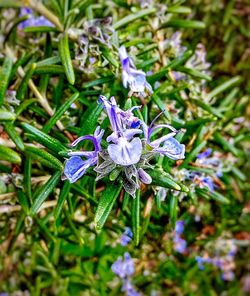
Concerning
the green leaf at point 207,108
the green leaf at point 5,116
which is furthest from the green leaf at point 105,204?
the green leaf at point 207,108

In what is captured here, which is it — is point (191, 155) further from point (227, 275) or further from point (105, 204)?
point (227, 275)

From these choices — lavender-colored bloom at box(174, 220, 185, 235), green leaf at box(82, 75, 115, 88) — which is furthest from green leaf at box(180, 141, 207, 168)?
lavender-colored bloom at box(174, 220, 185, 235)

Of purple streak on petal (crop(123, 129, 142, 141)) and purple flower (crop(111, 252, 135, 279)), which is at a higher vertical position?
purple streak on petal (crop(123, 129, 142, 141))

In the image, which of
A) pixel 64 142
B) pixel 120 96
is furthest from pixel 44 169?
pixel 120 96

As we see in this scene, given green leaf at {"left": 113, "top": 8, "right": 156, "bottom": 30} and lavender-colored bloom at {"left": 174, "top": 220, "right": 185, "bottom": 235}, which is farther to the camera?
lavender-colored bloom at {"left": 174, "top": 220, "right": 185, "bottom": 235}

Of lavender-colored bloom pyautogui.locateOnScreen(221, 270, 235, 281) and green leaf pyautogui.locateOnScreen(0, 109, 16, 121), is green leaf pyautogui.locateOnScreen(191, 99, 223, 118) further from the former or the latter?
lavender-colored bloom pyautogui.locateOnScreen(221, 270, 235, 281)

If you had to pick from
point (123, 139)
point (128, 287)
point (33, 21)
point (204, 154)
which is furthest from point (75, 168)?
point (128, 287)
